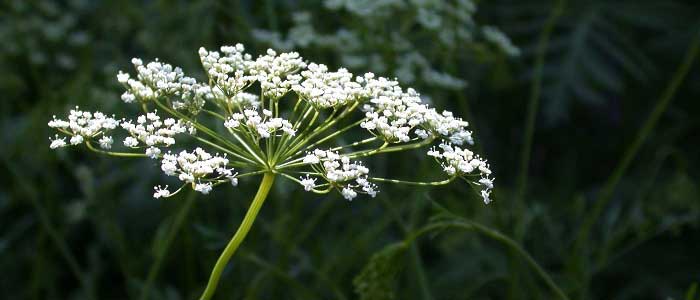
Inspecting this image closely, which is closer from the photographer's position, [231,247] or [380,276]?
[231,247]

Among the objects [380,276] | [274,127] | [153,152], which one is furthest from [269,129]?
[380,276]

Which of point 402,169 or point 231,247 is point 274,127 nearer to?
point 231,247

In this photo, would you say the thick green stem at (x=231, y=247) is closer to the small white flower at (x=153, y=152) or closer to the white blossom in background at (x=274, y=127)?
the white blossom in background at (x=274, y=127)

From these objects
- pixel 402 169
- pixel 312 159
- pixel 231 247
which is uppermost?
pixel 402 169

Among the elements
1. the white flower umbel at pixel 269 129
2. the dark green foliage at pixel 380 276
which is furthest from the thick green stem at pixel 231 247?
the dark green foliage at pixel 380 276

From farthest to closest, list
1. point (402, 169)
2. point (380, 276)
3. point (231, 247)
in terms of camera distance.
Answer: point (402, 169) → point (380, 276) → point (231, 247)

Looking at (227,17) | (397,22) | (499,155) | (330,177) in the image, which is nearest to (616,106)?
(499,155)

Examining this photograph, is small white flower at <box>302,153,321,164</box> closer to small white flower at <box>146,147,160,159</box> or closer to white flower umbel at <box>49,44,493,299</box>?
white flower umbel at <box>49,44,493,299</box>

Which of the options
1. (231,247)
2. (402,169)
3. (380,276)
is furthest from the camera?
(402,169)
